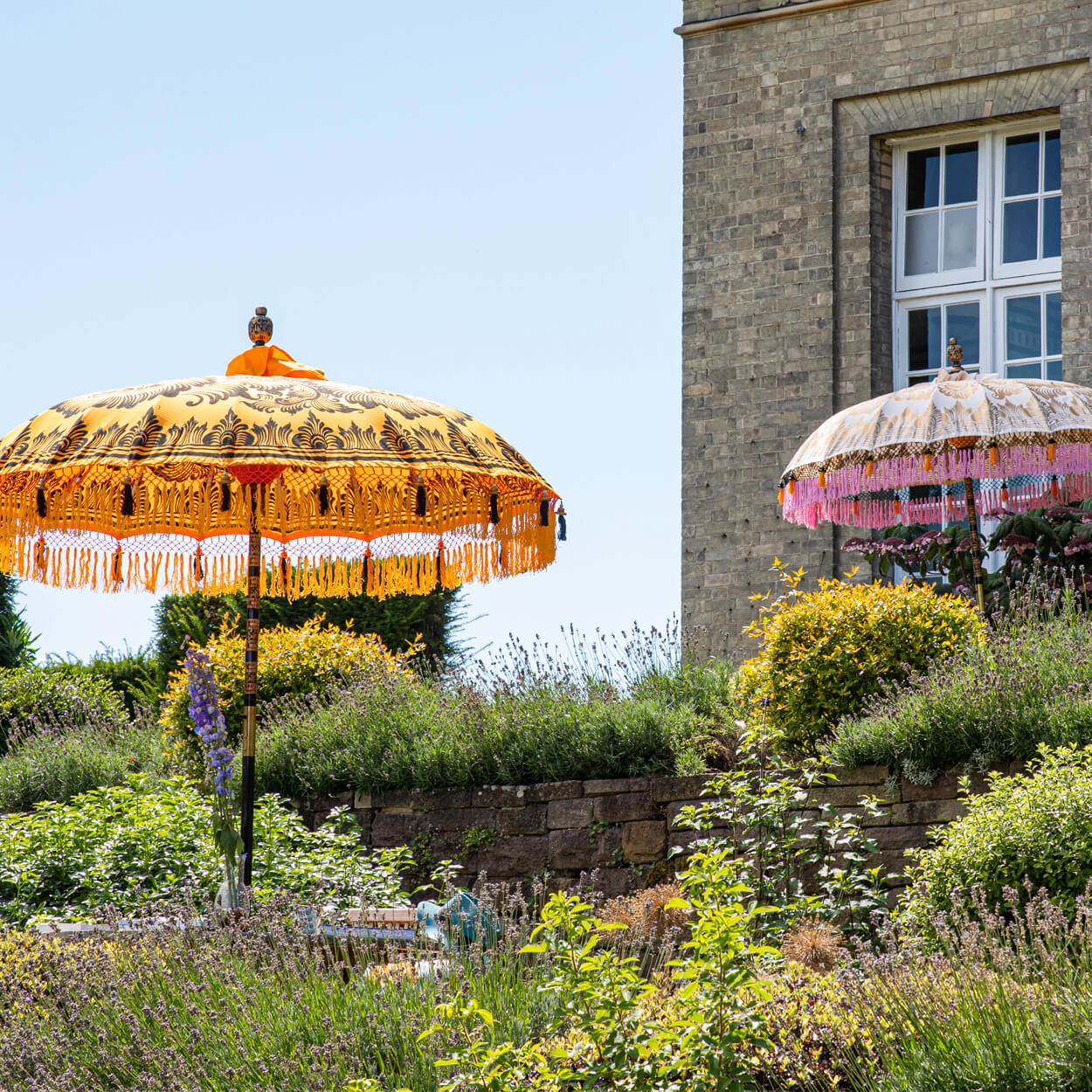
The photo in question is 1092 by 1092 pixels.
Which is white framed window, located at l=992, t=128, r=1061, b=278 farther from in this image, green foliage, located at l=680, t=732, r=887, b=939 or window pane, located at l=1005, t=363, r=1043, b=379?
green foliage, located at l=680, t=732, r=887, b=939

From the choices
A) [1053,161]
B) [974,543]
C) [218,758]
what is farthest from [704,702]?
[1053,161]

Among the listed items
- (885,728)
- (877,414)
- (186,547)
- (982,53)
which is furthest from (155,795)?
(982,53)

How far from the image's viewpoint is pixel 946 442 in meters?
9.73

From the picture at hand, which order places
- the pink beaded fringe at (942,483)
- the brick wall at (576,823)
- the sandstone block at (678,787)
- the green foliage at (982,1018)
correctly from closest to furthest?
the green foliage at (982,1018)
the brick wall at (576,823)
the sandstone block at (678,787)
the pink beaded fringe at (942,483)

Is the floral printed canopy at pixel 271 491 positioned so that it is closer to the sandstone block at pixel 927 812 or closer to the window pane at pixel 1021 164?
the sandstone block at pixel 927 812

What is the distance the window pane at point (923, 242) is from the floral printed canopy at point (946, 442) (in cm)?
308

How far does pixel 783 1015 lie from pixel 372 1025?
1.21m

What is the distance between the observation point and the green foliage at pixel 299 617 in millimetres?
15484

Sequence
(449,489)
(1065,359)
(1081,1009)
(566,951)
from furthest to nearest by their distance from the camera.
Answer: (1065,359)
(449,489)
(566,951)
(1081,1009)

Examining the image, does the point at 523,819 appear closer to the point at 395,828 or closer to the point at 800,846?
the point at 395,828

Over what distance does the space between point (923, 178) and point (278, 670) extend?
6.79 metres

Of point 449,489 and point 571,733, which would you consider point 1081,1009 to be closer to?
point 449,489

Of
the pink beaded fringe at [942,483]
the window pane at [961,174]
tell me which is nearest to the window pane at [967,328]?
the window pane at [961,174]

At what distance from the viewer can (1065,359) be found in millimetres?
12453
